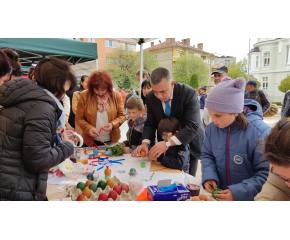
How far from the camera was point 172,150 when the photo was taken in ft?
6.61

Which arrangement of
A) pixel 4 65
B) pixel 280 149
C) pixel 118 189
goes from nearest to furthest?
pixel 280 149
pixel 118 189
pixel 4 65

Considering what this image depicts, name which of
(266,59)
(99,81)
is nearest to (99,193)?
(99,81)

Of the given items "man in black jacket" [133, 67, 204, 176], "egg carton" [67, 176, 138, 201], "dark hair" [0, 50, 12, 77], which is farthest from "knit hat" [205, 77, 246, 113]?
"dark hair" [0, 50, 12, 77]

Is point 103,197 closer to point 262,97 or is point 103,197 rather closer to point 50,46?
point 50,46

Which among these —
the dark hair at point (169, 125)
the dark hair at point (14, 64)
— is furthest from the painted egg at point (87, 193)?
the dark hair at point (14, 64)

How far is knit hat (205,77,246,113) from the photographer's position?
4.25ft

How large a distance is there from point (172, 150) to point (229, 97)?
0.89 metres

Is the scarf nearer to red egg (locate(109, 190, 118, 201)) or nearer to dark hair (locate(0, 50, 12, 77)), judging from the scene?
dark hair (locate(0, 50, 12, 77))

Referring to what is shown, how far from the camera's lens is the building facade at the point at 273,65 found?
19.9m

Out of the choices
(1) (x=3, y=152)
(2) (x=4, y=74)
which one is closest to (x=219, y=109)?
(1) (x=3, y=152)

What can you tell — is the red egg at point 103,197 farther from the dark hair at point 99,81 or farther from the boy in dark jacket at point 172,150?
the dark hair at point 99,81

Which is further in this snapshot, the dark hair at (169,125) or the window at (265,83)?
the window at (265,83)

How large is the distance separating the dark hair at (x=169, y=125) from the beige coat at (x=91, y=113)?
802 mm

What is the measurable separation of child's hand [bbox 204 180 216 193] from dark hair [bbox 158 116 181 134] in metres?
0.70
